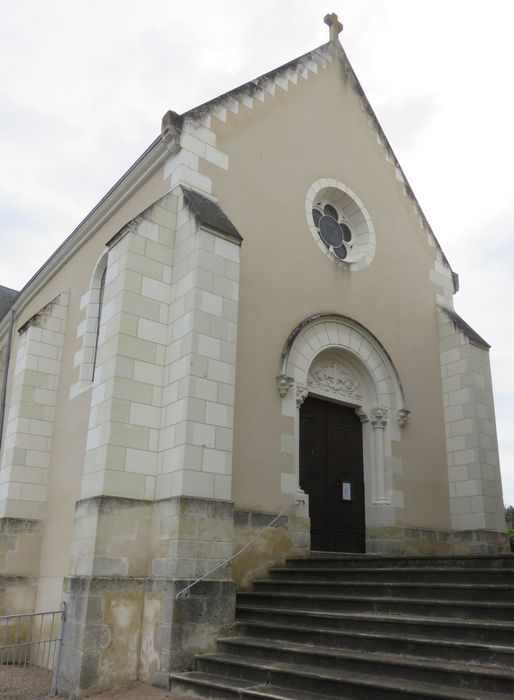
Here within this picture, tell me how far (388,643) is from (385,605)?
2.43 ft

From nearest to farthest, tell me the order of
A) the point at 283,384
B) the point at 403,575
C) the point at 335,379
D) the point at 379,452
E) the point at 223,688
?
the point at 223,688 < the point at 403,575 < the point at 283,384 < the point at 335,379 < the point at 379,452

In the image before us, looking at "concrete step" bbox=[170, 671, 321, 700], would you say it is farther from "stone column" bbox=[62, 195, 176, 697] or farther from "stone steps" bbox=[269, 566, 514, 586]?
"stone steps" bbox=[269, 566, 514, 586]

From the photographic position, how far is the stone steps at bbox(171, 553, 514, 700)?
16.9 ft

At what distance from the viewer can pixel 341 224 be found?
1231 cm

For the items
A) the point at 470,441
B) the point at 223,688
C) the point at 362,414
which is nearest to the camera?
the point at 223,688

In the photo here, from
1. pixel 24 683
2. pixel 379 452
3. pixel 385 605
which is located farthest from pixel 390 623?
pixel 379 452

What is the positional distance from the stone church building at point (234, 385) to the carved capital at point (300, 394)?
5 centimetres

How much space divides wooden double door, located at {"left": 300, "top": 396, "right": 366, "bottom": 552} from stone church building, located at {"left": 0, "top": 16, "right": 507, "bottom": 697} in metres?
0.03

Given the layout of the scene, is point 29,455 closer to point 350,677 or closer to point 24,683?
point 24,683

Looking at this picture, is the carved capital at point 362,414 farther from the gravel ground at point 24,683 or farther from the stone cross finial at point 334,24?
the stone cross finial at point 334,24

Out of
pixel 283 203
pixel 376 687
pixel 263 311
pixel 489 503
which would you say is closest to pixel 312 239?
pixel 283 203

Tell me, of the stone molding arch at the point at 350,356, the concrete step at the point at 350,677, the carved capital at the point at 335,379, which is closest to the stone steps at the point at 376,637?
the concrete step at the point at 350,677

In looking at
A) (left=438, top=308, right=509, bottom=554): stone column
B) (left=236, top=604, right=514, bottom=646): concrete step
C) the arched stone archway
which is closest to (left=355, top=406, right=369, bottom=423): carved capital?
the arched stone archway

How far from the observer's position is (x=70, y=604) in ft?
23.3
